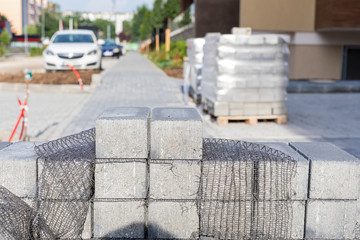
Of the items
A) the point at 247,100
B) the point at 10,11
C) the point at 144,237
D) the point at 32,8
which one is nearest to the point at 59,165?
the point at 144,237

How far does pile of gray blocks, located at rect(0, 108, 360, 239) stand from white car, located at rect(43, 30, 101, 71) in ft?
51.1

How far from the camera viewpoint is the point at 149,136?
12.9ft

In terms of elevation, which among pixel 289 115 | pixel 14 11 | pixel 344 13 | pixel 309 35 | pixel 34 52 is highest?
pixel 14 11

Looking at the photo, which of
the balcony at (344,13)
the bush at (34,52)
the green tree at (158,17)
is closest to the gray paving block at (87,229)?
the balcony at (344,13)

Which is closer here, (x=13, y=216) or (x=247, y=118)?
(x=13, y=216)

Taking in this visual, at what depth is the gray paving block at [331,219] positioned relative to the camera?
4.01m

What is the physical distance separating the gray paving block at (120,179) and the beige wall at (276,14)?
17375 millimetres

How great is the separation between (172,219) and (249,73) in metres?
6.13

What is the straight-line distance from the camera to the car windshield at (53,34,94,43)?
2058 centimetres

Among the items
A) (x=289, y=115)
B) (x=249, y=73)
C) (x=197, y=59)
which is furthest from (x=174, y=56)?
(x=249, y=73)

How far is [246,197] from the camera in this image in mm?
3973

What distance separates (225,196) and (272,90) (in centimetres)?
618

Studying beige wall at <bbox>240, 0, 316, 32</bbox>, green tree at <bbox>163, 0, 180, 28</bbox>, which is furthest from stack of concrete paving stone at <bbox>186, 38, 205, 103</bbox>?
green tree at <bbox>163, 0, 180, 28</bbox>

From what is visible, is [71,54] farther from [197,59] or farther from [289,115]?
[289,115]
